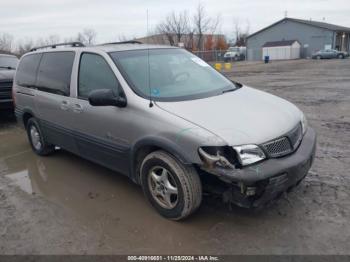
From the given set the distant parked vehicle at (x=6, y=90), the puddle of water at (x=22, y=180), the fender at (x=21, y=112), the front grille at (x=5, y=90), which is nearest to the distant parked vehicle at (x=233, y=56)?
the distant parked vehicle at (x=6, y=90)

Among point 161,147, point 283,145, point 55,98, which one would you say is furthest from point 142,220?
point 55,98

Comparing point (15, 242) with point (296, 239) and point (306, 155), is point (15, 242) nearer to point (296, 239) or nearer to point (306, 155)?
point (296, 239)

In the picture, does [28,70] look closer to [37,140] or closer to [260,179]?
[37,140]

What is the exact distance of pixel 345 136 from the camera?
5.92 metres

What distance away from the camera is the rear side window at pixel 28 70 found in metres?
5.32

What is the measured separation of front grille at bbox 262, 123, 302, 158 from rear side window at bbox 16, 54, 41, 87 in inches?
157

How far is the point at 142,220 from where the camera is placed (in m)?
3.47

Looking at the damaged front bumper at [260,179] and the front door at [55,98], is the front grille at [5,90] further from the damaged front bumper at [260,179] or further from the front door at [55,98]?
the damaged front bumper at [260,179]

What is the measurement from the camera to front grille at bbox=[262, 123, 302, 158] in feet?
9.71

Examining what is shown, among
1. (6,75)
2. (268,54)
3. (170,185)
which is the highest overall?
(268,54)

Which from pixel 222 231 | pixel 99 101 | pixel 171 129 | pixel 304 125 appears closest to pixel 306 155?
pixel 304 125

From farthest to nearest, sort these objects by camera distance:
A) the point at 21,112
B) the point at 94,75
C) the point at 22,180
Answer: the point at 21,112
the point at 22,180
the point at 94,75

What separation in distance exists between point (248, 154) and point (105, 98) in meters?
1.57

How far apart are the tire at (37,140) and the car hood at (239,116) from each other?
2882mm
